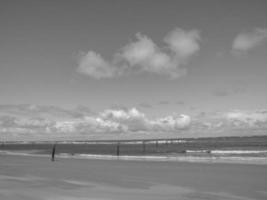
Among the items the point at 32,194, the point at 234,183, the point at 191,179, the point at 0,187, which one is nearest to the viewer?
the point at 32,194

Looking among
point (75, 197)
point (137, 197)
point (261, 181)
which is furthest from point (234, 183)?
point (75, 197)

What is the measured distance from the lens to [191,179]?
18.9m

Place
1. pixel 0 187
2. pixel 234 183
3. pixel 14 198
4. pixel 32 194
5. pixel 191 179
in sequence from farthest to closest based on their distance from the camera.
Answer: pixel 191 179
pixel 234 183
pixel 0 187
pixel 32 194
pixel 14 198

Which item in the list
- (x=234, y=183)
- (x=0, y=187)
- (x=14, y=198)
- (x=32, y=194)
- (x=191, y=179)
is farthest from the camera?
(x=191, y=179)

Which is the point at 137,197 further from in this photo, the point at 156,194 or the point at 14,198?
the point at 14,198

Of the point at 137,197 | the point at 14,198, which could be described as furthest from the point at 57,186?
the point at 137,197

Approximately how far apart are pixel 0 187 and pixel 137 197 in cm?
750

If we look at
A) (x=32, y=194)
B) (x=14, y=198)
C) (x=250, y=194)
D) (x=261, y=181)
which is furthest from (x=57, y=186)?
(x=261, y=181)

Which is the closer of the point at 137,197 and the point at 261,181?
the point at 137,197

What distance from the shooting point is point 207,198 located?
13211mm

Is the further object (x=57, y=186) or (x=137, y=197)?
(x=57, y=186)

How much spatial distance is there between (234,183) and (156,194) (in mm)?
5682

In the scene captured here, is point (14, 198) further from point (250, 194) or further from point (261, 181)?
point (261, 181)

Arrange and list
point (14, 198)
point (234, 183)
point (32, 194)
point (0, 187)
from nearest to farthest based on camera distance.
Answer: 1. point (14, 198)
2. point (32, 194)
3. point (0, 187)
4. point (234, 183)
